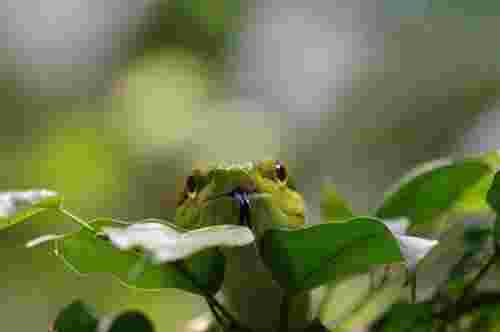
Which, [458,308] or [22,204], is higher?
[22,204]

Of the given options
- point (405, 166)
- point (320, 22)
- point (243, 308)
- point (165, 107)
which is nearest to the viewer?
point (243, 308)

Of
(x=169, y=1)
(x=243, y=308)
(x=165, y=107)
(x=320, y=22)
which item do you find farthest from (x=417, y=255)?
(x=320, y=22)

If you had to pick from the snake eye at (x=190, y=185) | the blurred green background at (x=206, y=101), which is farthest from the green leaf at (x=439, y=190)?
the blurred green background at (x=206, y=101)

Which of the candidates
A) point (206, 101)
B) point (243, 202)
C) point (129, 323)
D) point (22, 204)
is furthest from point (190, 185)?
point (206, 101)

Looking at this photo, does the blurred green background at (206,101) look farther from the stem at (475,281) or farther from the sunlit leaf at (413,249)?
the sunlit leaf at (413,249)

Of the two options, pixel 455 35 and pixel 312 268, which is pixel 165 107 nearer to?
pixel 455 35

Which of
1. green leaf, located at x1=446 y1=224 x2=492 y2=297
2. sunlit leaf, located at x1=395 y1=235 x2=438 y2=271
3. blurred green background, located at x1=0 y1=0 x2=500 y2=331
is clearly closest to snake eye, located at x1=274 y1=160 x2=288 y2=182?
green leaf, located at x1=446 y1=224 x2=492 y2=297

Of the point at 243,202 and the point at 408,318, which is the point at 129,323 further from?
the point at 408,318
